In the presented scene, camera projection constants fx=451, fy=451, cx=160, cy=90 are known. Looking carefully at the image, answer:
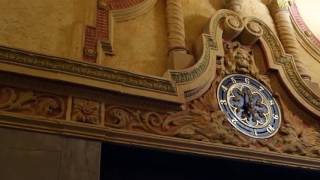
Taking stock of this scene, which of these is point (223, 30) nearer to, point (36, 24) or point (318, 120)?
point (318, 120)

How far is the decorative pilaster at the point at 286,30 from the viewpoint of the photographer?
15.5ft

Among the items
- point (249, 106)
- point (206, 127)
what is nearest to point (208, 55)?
point (249, 106)

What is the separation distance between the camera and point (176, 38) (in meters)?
4.18

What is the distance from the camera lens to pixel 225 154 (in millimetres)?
3732

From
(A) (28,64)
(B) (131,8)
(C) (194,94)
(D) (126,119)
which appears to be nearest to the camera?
(A) (28,64)

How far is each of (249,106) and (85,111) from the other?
1.59 meters

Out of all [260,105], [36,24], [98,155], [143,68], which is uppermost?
[36,24]

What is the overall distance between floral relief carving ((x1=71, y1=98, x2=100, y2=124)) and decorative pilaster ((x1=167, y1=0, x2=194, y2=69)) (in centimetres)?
91

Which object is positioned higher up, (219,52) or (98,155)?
(219,52)

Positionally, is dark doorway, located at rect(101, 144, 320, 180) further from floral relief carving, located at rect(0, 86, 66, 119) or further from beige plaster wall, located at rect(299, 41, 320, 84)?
beige plaster wall, located at rect(299, 41, 320, 84)

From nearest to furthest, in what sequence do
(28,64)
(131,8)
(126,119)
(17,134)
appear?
1. (17,134)
2. (28,64)
3. (126,119)
4. (131,8)

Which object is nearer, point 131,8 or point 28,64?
point 28,64

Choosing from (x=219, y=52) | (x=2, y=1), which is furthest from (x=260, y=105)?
(x=2, y=1)

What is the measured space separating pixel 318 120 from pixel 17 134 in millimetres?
2894
